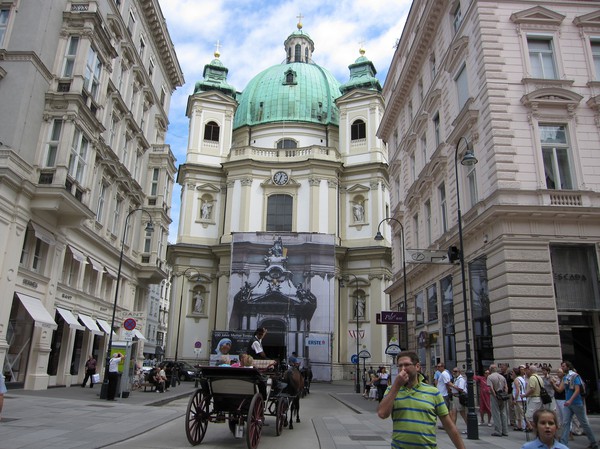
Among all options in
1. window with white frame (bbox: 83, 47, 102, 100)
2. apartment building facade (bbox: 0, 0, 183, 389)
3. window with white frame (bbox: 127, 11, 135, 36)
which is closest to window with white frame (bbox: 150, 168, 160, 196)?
A: apartment building facade (bbox: 0, 0, 183, 389)

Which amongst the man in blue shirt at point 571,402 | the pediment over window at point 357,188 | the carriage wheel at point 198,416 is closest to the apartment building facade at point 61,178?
the carriage wheel at point 198,416

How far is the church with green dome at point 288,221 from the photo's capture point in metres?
44.9

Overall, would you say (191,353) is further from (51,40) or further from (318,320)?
(51,40)

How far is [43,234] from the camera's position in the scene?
22.5 metres

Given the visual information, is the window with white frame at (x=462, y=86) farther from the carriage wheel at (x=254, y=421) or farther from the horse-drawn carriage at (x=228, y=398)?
the carriage wheel at (x=254, y=421)

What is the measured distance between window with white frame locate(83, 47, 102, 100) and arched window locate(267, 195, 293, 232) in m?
27.3

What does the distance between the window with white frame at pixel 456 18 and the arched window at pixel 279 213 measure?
96.0 feet

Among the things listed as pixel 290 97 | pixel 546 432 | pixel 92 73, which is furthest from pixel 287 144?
pixel 546 432

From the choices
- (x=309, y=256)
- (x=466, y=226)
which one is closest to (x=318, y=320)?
(x=309, y=256)

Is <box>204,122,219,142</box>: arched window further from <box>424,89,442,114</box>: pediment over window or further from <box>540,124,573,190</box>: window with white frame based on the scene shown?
<box>540,124,573,190</box>: window with white frame

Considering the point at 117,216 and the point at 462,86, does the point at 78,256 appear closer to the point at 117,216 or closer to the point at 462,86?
the point at 117,216

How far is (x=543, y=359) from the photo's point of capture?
1634cm

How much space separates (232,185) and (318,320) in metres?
16.9

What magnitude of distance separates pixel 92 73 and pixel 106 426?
18475 millimetres
